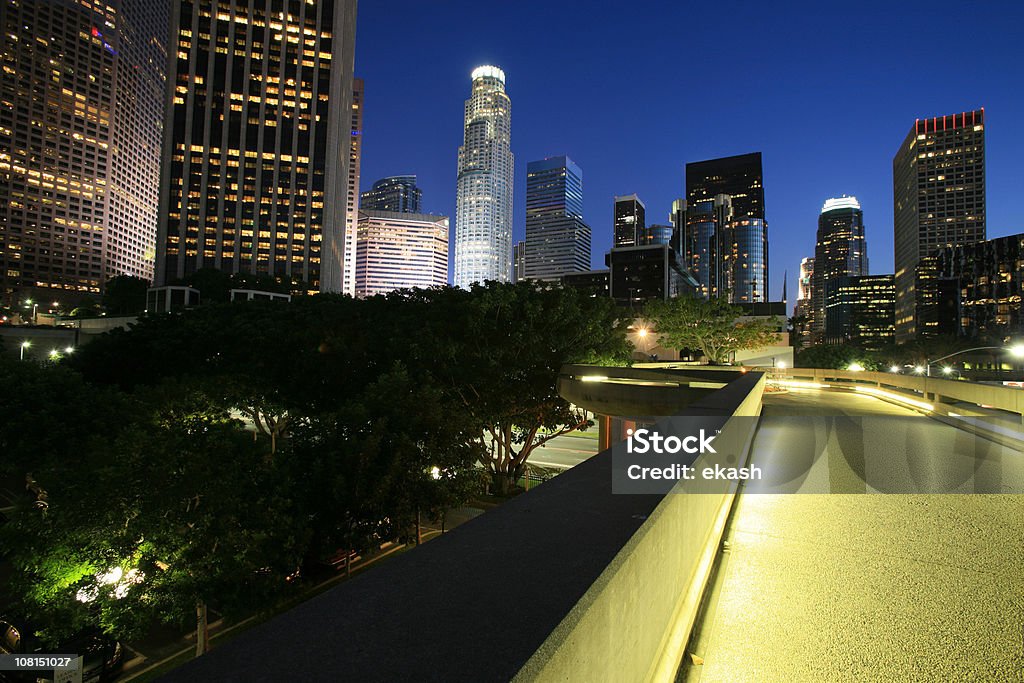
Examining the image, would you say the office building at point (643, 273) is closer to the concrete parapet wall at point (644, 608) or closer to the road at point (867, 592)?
the road at point (867, 592)

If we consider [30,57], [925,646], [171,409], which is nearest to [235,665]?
[925,646]

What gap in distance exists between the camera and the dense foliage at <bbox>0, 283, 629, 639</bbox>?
1049 cm

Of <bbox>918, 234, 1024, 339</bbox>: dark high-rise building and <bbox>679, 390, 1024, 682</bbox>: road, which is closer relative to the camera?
<bbox>679, 390, 1024, 682</bbox>: road

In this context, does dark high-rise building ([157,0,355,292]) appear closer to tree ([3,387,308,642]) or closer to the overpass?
tree ([3,387,308,642])

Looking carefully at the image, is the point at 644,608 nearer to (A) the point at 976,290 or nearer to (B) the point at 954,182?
(A) the point at 976,290

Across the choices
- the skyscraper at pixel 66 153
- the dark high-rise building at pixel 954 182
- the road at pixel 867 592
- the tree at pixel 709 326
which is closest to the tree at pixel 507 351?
the tree at pixel 709 326

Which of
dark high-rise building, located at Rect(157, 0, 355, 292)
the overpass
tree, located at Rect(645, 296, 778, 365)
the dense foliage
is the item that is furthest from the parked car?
dark high-rise building, located at Rect(157, 0, 355, 292)

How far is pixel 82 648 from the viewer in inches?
447

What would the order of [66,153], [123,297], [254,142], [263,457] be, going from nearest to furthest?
[263,457]
[123,297]
[254,142]
[66,153]

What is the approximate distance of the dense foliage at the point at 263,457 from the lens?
10492 millimetres

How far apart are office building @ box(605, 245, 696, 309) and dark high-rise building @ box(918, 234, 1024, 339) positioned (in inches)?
2716

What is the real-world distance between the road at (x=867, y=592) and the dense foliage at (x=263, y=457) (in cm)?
964

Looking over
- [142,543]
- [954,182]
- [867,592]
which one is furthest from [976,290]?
[142,543]

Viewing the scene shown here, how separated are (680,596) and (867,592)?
6.04 ft
